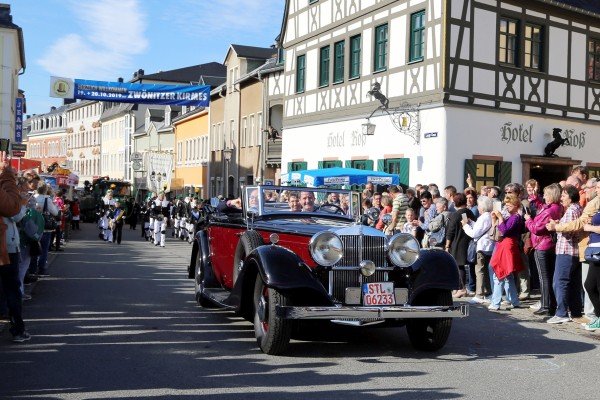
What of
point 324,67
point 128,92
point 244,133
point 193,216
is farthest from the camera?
point 244,133

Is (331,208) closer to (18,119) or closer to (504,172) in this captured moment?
(504,172)

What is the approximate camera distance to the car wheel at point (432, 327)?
7.75 m

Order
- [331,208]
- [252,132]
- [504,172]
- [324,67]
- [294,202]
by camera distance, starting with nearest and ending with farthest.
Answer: [294,202] → [331,208] → [504,172] → [324,67] → [252,132]

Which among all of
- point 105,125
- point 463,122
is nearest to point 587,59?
point 463,122

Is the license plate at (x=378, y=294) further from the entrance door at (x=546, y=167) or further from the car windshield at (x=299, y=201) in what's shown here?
the entrance door at (x=546, y=167)

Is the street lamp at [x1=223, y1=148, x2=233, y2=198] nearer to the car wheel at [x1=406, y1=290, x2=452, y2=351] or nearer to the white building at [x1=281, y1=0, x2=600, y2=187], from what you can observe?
the white building at [x1=281, y1=0, x2=600, y2=187]

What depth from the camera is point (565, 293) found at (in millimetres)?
10047

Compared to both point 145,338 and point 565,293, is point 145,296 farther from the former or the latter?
point 565,293

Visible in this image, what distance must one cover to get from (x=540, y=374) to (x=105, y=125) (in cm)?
8669

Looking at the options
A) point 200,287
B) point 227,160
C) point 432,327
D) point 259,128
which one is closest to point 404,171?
point 200,287

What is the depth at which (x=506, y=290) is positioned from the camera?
11297mm

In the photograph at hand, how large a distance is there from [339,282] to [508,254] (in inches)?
171

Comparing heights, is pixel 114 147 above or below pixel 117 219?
above

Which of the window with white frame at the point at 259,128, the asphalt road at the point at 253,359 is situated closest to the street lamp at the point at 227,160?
the window with white frame at the point at 259,128
